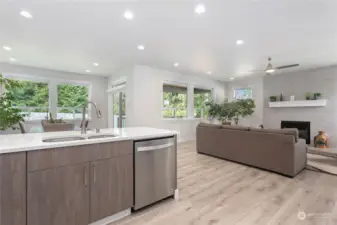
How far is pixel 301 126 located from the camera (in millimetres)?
6496

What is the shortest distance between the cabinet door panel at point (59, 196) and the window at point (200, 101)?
6.41m

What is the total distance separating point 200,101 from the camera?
805 cm

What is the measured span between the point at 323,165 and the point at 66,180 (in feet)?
15.7

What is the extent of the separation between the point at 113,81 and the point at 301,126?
7.21 metres

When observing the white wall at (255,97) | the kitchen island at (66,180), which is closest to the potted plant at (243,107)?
the white wall at (255,97)

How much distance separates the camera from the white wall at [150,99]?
5688 millimetres

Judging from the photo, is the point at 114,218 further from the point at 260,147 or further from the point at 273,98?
the point at 273,98

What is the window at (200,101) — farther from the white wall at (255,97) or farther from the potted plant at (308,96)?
the potted plant at (308,96)

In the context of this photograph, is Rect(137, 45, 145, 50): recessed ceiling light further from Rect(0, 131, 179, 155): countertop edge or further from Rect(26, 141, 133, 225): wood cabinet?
Rect(26, 141, 133, 225): wood cabinet

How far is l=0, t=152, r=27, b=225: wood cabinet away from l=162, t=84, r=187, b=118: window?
5280 millimetres

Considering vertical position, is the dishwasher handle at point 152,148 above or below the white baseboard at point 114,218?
above

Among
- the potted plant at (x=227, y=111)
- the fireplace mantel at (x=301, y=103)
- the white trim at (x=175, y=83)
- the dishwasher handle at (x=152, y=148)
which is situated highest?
the white trim at (x=175, y=83)

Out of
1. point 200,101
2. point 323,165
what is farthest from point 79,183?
point 200,101

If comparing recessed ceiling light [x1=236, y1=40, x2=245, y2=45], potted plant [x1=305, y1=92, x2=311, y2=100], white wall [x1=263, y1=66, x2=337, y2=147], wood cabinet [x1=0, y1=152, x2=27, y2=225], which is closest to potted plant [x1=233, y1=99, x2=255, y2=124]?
white wall [x1=263, y1=66, x2=337, y2=147]
